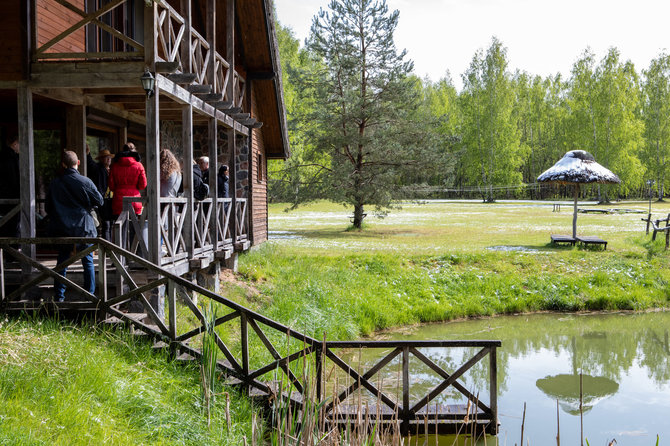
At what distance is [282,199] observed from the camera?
2570cm

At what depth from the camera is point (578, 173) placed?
64.5 feet

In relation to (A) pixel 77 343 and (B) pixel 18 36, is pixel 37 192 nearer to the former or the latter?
(B) pixel 18 36

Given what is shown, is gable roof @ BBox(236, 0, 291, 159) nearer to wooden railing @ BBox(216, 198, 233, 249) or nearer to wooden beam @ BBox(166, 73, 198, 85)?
wooden railing @ BBox(216, 198, 233, 249)

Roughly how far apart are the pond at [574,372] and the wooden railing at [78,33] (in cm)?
668

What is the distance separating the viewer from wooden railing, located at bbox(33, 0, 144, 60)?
8008mm

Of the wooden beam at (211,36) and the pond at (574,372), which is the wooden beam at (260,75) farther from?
the pond at (574,372)

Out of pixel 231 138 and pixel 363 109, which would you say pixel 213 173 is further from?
pixel 363 109

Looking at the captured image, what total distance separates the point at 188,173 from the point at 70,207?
235cm

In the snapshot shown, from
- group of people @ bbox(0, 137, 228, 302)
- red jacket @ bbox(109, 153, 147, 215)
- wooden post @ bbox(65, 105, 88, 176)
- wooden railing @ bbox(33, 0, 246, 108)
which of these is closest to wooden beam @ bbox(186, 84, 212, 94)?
wooden railing @ bbox(33, 0, 246, 108)

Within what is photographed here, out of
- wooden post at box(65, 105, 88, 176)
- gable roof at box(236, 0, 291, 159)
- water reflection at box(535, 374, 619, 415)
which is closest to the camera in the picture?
water reflection at box(535, 374, 619, 415)

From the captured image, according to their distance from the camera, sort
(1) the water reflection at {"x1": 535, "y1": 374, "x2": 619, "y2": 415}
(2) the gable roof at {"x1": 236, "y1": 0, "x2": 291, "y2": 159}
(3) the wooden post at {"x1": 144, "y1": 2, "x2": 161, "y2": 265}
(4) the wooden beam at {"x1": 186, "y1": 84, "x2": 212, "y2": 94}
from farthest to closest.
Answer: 1. (2) the gable roof at {"x1": 236, "y1": 0, "x2": 291, "y2": 159}
2. (4) the wooden beam at {"x1": 186, "y1": 84, "x2": 212, "y2": 94}
3. (1) the water reflection at {"x1": 535, "y1": 374, "x2": 619, "y2": 415}
4. (3) the wooden post at {"x1": 144, "y1": 2, "x2": 161, "y2": 265}

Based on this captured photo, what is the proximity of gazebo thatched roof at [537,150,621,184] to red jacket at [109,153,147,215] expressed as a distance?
15.0 meters

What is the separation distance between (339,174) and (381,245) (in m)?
5.14

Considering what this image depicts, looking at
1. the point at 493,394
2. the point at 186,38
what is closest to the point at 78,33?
the point at 186,38
